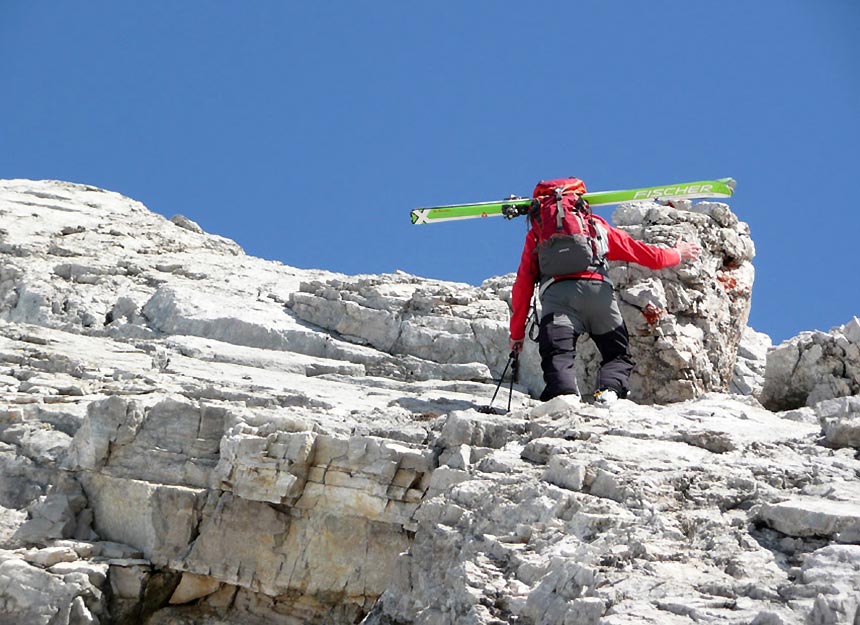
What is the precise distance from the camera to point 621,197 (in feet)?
46.5

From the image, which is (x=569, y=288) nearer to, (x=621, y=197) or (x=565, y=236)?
(x=565, y=236)

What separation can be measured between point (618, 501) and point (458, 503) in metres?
1.31

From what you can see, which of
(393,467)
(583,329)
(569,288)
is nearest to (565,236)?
(569,288)

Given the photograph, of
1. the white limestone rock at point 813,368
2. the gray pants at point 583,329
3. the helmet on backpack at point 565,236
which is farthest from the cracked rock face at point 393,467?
the helmet on backpack at point 565,236

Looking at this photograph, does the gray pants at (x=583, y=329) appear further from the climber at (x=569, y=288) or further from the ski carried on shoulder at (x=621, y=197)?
the ski carried on shoulder at (x=621, y=197)

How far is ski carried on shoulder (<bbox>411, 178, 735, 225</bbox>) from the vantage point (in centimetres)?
1401

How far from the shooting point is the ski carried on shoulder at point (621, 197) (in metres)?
14.0

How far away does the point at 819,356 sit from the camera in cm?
1241

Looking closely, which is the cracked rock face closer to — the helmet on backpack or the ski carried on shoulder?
the ski carried on shoulder

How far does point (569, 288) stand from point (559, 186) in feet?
4.71

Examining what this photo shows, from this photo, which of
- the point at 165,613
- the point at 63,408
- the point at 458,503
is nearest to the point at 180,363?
the point at 63,408

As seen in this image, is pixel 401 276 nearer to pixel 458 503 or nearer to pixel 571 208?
pixel 571 208

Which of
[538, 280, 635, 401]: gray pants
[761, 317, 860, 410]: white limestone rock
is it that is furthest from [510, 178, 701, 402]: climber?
[761, 317, 860, 410]: white limestone rock

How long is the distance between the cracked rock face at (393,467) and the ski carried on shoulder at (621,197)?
697mm
